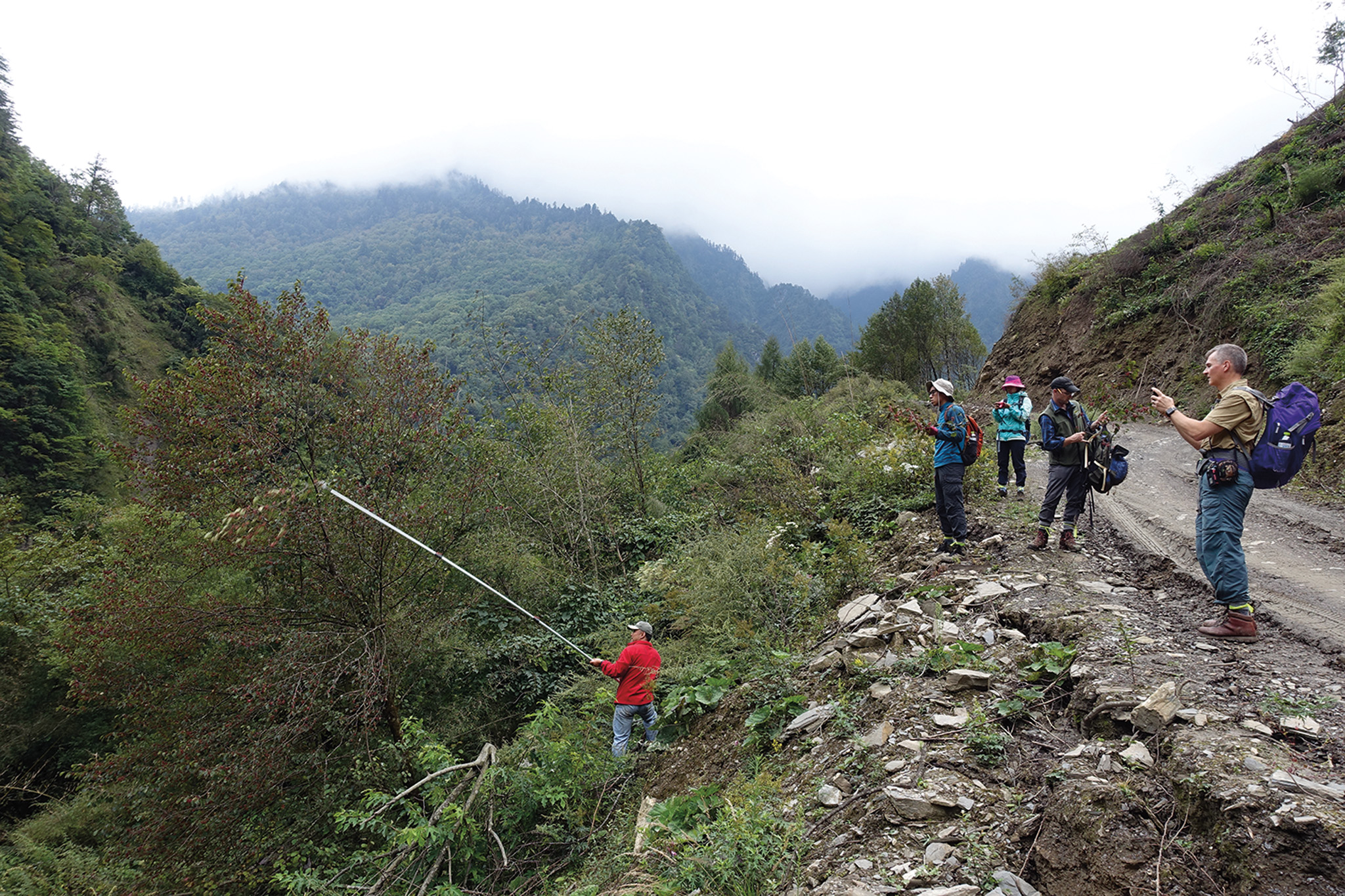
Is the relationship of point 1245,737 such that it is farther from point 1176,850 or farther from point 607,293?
point 607,293

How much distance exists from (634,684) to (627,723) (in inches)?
17.3

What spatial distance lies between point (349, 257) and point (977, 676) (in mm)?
173927

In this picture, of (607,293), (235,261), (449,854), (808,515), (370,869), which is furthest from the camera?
(235,261)

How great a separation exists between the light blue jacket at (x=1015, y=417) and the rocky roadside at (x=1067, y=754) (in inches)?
129

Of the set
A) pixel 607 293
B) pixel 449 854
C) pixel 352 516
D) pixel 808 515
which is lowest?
pixel 449 854

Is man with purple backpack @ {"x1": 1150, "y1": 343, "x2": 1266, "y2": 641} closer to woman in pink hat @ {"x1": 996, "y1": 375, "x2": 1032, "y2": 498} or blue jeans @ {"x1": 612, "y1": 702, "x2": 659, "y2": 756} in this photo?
woman in pink hat @ {"x1": 996, "y1": 375, "x2": 1032, "y2": 498}

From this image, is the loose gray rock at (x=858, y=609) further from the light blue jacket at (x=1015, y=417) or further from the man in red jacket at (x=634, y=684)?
the light blue jacket at (x=1015, y=417)

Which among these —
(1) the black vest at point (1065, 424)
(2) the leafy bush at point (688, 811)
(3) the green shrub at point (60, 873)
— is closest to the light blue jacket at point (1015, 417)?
(1) the black vest at point (1065, 424)

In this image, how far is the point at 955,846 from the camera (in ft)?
8.68

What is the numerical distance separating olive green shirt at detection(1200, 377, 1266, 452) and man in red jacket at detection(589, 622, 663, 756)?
542cm

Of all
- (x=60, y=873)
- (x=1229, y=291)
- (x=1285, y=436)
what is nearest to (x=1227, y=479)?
(x=1285, y=436)

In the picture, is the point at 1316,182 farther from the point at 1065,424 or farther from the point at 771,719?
the point at 771,719

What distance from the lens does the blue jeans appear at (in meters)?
6.25

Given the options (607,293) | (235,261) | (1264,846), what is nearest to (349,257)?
(235,261)
